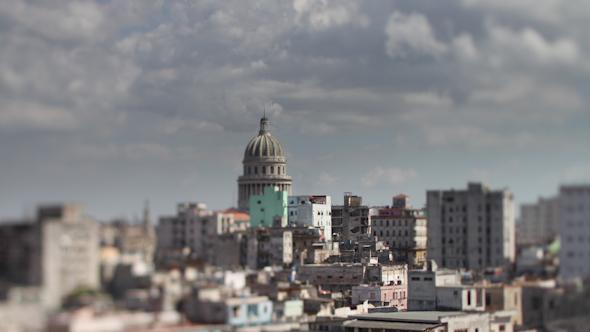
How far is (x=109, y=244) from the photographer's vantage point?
36781 mm

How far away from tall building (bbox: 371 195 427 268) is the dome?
10.6 meters

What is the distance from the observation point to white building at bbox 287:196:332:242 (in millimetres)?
77375

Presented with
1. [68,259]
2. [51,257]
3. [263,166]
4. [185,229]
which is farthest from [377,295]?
[51,257]

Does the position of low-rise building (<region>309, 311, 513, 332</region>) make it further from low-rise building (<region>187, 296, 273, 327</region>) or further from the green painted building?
the green painted building

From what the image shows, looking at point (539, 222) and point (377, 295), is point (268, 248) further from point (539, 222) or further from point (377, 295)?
point (539, 222)

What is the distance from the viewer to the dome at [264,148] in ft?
292

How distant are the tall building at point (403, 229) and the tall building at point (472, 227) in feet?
76.8

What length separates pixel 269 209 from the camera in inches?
2881

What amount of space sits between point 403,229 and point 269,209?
1738 cm

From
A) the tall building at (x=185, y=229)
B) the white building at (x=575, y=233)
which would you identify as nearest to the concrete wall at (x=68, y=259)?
the tall building at (x=185, y=229)

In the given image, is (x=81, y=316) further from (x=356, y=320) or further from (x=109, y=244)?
(x=356, y=320)

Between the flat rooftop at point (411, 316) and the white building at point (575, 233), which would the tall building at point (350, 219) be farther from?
the white building at point (575, 233)

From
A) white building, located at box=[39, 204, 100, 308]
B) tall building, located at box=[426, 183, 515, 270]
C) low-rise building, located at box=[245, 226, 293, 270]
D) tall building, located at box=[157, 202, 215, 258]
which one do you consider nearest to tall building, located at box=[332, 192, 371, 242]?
low-rise building, located at box=[245, 226, 293, 270]

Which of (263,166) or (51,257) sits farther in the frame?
(263,166)
